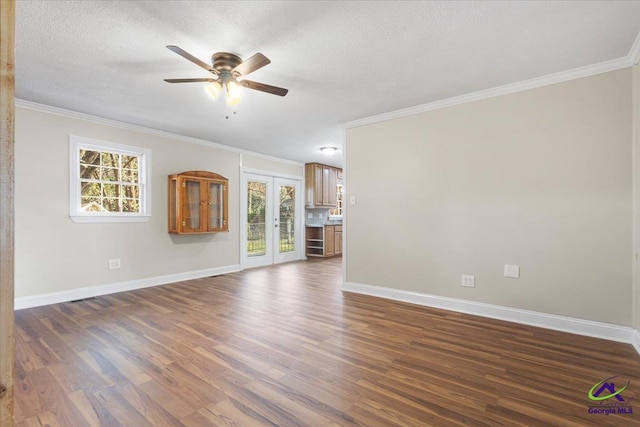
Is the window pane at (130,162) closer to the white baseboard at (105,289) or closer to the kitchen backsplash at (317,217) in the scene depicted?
the white baseboard at (105,289)

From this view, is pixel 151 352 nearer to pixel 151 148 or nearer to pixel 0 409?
pixel 0 409

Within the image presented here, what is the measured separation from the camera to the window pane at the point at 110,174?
4.24m

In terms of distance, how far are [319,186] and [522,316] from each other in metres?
5.26

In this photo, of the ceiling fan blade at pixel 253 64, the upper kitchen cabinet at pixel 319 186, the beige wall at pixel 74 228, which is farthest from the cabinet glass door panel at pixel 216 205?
the ceiling fan blade at pixel 253 64

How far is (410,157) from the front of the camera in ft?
12.6

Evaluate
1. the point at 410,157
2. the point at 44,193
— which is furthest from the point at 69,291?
the point at 410,157

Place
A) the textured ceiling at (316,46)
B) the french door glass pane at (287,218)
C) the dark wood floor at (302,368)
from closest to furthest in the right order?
the dark wood floor at (302,368) → the textured ceiling at (316,46) → the french door glass pane at (287,218)

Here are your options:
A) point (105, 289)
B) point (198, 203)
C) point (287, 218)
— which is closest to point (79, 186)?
point (105, 289)

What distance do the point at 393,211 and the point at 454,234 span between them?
2.64ft

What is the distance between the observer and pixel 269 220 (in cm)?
674

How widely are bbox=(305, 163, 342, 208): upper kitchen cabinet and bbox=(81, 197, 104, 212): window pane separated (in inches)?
170

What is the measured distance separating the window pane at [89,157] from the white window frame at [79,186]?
0.06 metres
